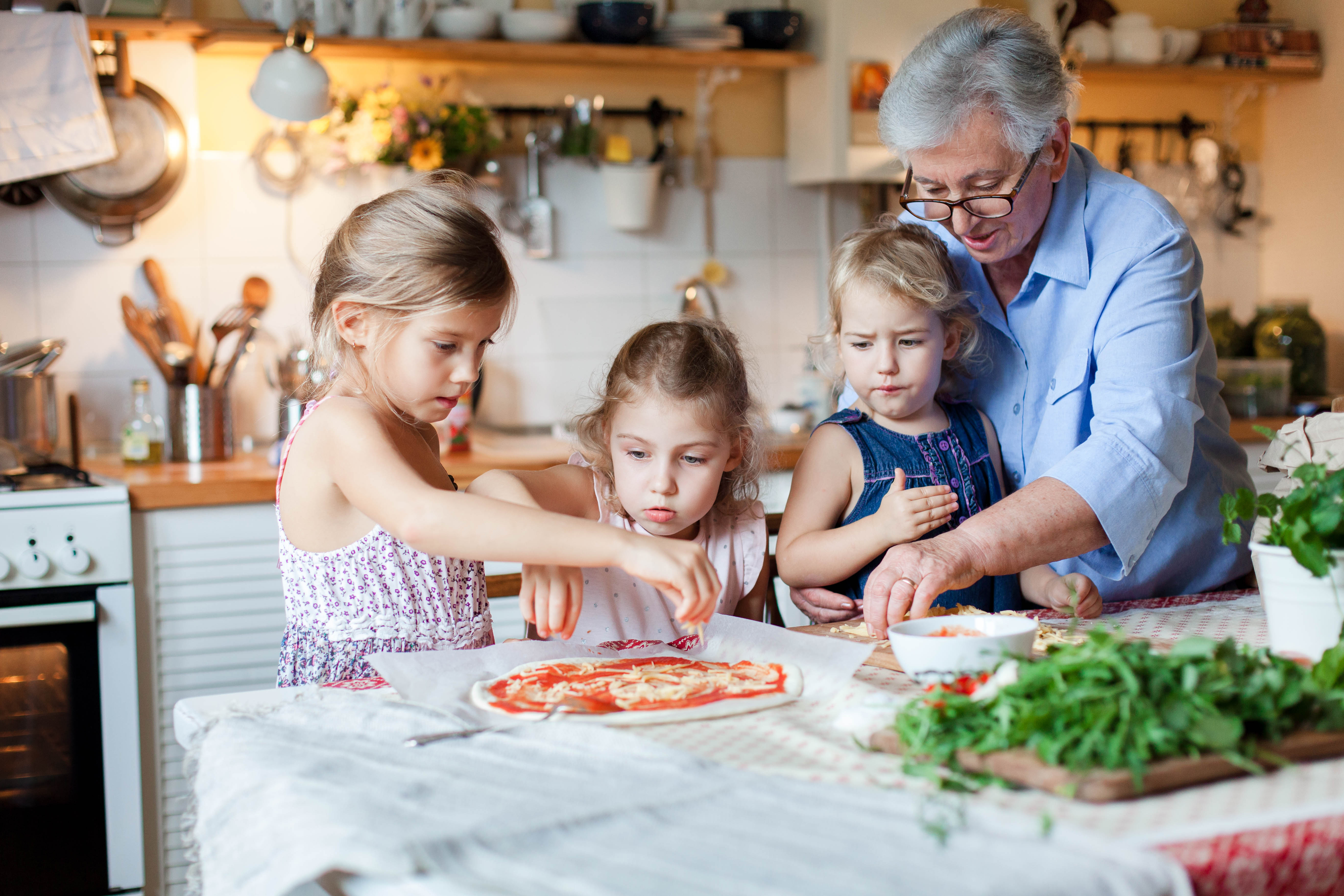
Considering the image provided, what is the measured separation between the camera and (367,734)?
0.85m

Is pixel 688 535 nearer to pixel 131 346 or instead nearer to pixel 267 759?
pixel 267 759

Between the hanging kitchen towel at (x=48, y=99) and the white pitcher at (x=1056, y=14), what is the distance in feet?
7.40

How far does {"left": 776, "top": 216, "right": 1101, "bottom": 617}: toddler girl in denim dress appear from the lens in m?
1.40

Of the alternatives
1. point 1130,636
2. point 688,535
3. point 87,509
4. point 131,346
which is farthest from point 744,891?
point 131,346

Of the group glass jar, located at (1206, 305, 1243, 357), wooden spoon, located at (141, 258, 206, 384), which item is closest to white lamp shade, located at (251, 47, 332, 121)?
wooden spoon, located at (141, 258, 206, 384)

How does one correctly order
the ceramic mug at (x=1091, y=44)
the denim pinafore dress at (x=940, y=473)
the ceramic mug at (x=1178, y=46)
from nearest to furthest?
the denim pinafore dress at (x=940, y=473) → the ceramic mug at (x=1091, y=44) → the ceramic mug at (x=1178, y=46)

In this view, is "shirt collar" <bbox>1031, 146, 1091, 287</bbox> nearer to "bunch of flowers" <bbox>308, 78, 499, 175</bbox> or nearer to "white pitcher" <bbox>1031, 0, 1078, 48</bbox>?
"bunch of flowers" <bbox>308, 78, 499, 175</bbox>

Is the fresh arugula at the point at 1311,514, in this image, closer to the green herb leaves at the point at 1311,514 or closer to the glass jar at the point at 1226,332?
the green herb leaves at the point at 1311,514

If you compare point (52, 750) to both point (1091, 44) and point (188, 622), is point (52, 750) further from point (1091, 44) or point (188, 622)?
point (1091, 44)

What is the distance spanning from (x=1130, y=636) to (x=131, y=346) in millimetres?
2265

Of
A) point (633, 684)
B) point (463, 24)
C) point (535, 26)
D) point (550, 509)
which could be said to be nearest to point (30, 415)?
point (463, 24)

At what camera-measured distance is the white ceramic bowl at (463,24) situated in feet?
8.71

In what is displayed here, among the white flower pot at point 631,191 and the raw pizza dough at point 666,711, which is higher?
the white flower pot at point 631,191

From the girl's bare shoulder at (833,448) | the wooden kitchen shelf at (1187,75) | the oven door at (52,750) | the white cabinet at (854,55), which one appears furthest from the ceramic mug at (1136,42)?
the oven door at (52,750)
